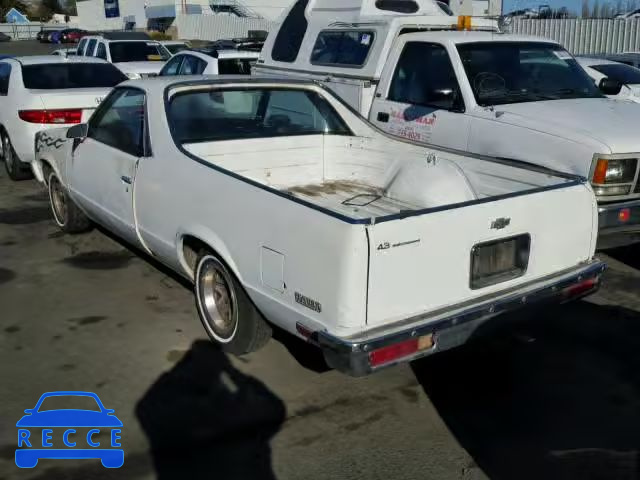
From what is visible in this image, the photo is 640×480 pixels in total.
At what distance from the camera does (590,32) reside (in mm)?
26203

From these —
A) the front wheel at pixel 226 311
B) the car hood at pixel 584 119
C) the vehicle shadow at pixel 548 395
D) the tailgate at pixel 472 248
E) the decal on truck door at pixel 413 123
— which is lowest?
the vehicle shadow at pixel 548 395

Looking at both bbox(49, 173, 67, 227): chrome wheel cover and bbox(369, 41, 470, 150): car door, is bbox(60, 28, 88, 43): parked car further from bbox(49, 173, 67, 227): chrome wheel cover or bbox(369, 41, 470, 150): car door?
bbox(369, 41, 470, 150): car door

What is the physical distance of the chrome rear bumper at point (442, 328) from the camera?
3352mm

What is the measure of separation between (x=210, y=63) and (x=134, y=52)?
6.04 meters

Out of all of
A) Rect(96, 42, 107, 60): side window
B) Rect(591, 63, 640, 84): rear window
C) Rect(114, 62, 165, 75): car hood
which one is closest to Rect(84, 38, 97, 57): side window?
Rect(96, 42, 107, 60): side window

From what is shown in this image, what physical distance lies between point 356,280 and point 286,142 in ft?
7.98

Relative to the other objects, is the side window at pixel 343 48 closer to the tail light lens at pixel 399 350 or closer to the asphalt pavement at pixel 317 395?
the asphalt pavement at pixel 317 395

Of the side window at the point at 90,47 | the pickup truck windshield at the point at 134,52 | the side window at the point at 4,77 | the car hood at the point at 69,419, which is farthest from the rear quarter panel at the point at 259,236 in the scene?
the side window at the point at 90,47

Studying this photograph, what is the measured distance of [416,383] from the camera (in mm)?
4320

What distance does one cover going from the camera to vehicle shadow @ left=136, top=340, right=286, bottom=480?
352 cm

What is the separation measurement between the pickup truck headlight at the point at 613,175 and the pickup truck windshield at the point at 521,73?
1315mm

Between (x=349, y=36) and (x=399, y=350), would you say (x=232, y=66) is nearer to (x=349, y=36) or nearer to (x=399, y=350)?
(x=349, y=36)

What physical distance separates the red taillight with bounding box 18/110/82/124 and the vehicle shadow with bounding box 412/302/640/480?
5921 mm

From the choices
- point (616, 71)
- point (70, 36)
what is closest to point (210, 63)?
point (616, 71)
